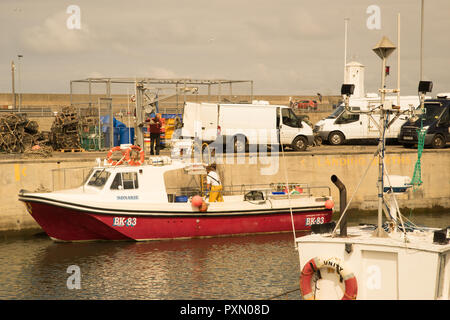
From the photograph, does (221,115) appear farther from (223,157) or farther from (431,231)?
(431,231)

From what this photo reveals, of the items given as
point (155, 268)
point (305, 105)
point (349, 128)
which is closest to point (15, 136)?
point (155, 268)

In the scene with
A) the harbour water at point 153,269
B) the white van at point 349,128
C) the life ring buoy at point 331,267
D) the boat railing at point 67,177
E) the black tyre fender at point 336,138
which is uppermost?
the white van at point 349,128

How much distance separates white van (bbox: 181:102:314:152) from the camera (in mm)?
26312

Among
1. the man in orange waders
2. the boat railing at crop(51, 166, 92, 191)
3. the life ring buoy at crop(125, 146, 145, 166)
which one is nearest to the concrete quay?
the boat railing at crop(51, 166, 92, 191)

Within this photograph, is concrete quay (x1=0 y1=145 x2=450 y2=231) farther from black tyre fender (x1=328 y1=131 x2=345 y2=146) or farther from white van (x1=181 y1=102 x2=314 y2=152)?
black tyre fender (x1=328 y1=131 x2=345 y2=146)

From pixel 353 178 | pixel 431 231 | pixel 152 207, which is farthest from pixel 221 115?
pixel 431 231

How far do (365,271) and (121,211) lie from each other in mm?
10003

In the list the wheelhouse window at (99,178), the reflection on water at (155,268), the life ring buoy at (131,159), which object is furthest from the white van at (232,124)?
the wheelhouse window at (99,178)

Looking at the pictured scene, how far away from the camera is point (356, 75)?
1694 inches

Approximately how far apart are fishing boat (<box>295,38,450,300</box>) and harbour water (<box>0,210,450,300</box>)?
2.02 m

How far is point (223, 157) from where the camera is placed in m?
24.7

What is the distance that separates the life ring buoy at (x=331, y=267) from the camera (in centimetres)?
1114

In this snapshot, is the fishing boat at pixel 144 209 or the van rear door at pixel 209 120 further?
the van rear door at pixel 209 120

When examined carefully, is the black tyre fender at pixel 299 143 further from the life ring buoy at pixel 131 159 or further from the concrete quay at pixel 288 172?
the life ring buoy at pixel 131 159
